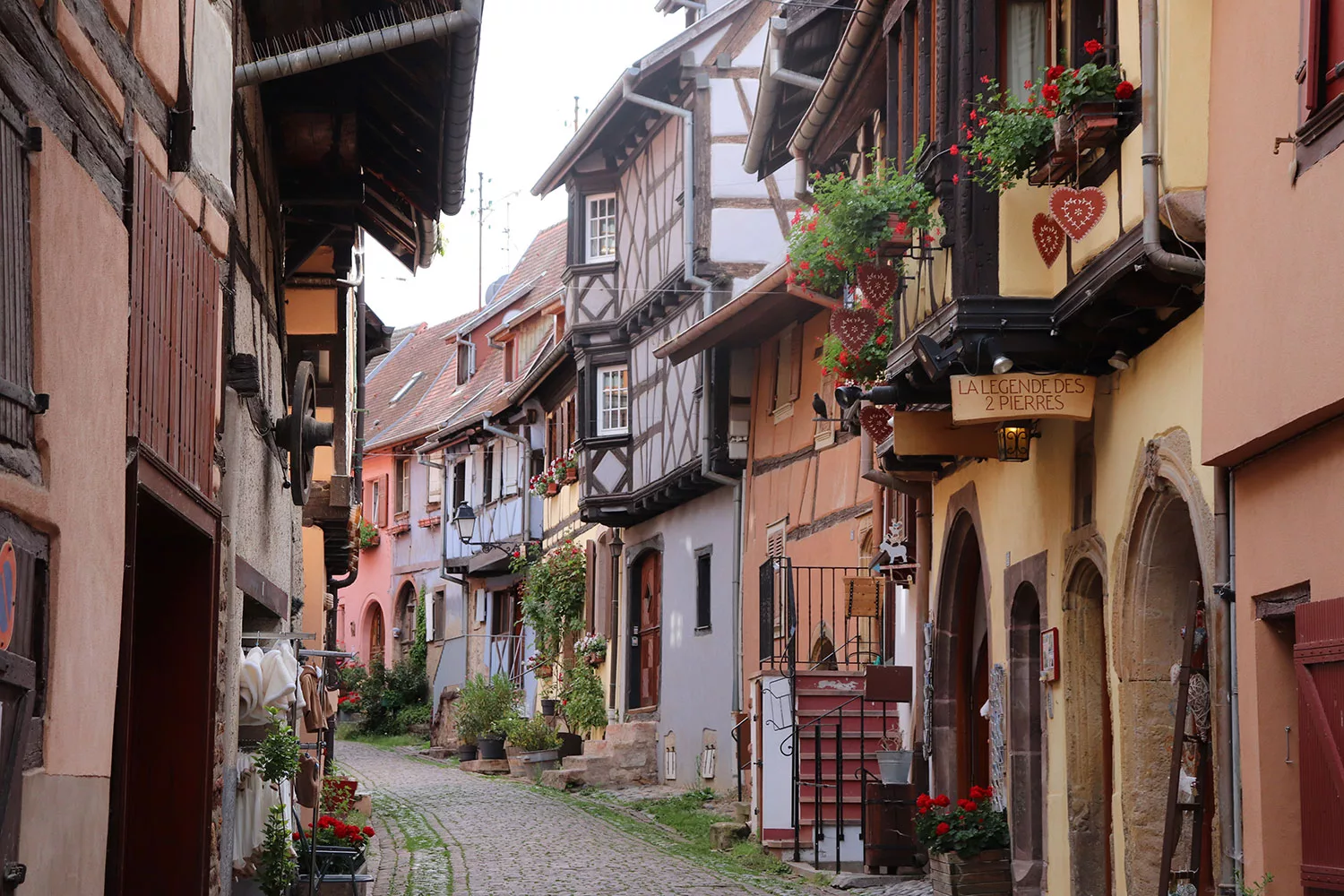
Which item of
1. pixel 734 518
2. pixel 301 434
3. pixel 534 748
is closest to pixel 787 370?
pixel 734 518

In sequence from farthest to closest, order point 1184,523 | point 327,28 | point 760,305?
point 760,305, point 327,28, point 1184,523

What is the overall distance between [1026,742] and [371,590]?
1359 inches

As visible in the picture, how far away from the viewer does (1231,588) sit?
302 inches

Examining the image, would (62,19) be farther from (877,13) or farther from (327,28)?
(877,13)

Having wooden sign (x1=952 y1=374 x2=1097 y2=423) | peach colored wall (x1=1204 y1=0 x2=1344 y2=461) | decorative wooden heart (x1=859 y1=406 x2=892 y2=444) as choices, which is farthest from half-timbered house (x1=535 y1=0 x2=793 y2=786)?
peach colored wall (x1=1204 y1=0 x2=1344 y2=461)

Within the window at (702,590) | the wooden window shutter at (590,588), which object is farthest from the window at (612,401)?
the wooden window shutter at (590,588)

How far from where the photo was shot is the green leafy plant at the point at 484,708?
94.7 ft

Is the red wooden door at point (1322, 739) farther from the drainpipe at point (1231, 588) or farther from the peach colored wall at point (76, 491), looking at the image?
the peach colored wall at point (76, 491)

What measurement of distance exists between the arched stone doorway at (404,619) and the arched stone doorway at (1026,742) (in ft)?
105

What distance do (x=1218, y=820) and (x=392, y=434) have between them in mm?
36227

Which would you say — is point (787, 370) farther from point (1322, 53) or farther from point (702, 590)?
point (1322, 53)

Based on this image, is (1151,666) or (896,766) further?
(896,766)

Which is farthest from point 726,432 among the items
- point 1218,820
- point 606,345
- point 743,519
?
point 1218,820

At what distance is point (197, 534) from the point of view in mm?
7633
